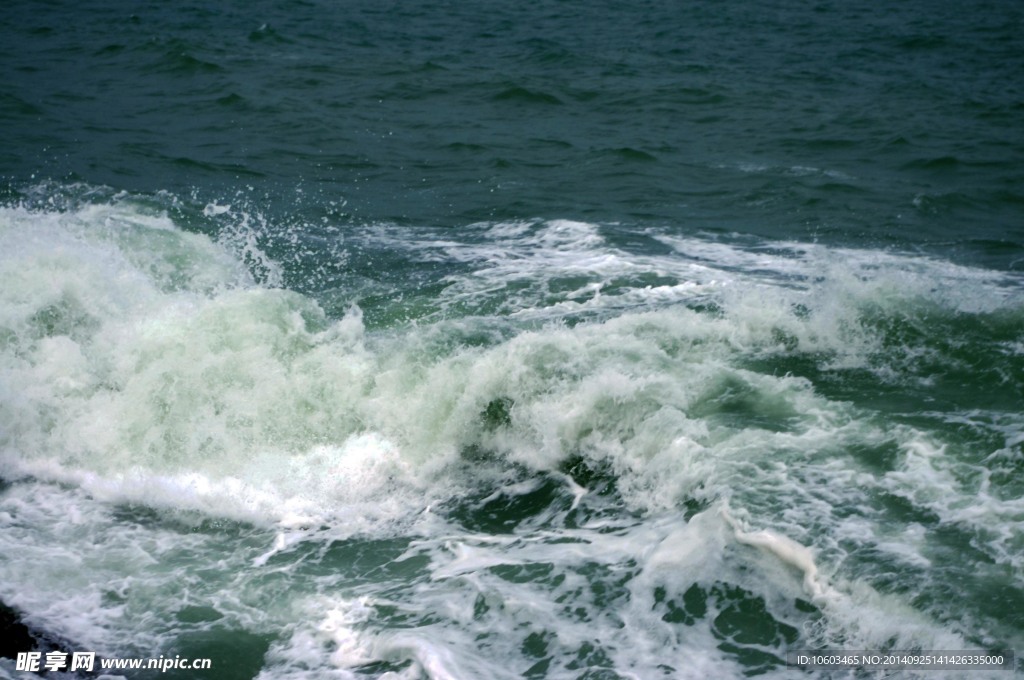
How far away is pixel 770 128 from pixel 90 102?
980 centimetres

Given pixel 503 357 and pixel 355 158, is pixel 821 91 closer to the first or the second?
pixel 355 158

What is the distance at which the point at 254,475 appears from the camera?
714cm

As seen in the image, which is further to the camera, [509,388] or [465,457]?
[509,388]

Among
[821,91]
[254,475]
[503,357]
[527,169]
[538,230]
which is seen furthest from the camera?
[821,91]

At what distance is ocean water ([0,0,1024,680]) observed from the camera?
556 centimetres

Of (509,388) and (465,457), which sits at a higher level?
(509,388)

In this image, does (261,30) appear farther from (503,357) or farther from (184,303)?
(503,357)

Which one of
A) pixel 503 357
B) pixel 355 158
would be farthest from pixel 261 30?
pixel 503 357

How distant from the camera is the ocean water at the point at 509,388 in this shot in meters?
5.56

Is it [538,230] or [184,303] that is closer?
[184,303]

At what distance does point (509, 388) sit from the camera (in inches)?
294

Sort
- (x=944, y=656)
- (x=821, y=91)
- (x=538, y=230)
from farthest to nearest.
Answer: (x=821, y=91), (x=538, y=230), (x=944, y=656)

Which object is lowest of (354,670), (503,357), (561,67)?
(354,670)

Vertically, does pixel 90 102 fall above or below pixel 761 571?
above
